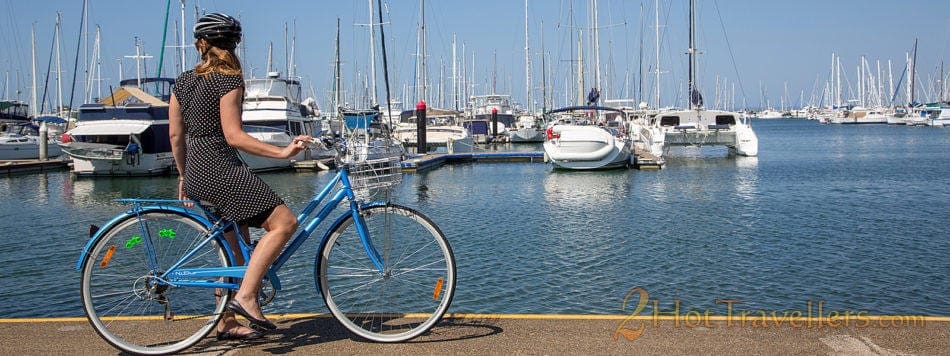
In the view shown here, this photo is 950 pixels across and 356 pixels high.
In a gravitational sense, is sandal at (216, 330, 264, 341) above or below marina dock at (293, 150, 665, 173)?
below

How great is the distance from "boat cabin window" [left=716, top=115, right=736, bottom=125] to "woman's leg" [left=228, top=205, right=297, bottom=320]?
39005mm

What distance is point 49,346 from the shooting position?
493 centimetres

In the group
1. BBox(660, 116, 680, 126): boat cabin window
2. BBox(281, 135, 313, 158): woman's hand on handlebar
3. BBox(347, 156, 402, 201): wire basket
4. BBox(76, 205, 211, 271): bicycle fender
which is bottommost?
BBox(76, 205, 211, 271): bicycle fender

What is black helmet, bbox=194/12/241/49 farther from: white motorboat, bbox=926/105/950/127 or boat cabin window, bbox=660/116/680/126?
white motorboat, bbox=926/105/950/127

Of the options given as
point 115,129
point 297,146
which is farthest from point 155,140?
point 297,146

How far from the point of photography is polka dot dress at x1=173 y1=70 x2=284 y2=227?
4.64 meters

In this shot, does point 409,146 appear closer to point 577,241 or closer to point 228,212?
point 577,241

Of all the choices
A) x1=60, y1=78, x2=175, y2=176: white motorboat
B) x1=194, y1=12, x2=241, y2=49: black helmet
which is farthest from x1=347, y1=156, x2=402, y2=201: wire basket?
x1=60, y1=78, x2=175, y2=176: white motorboat

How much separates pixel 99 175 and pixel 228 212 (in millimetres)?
30746

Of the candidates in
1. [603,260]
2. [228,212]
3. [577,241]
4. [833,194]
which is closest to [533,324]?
[228,212]

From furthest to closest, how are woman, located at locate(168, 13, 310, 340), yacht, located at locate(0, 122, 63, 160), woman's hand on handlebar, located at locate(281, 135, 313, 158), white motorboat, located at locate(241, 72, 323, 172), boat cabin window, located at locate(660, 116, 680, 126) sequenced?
boat cabin window, located at locate(660, 116, 680, 126), yacht, located at locate(0, 122, 63, 160), white motorboat, located at locate(241, 72, 323, 172), woman, located at locate(168, 13, 310, 340), woman's hand on handlebar, located at locate(281, 135, 313, 158)

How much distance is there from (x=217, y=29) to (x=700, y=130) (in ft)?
119

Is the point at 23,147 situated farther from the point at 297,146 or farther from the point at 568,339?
the point at 568,339

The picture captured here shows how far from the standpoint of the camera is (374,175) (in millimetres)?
4918
